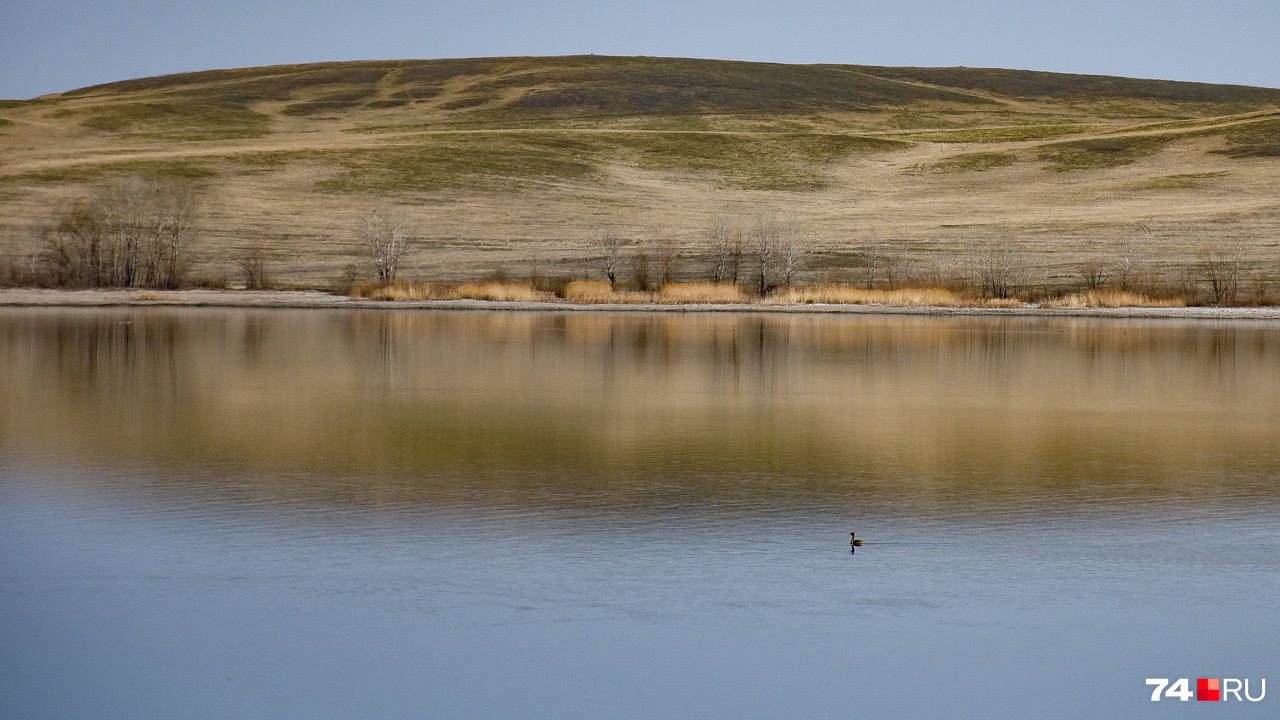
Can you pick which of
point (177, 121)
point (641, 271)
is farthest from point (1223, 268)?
point (177, 121)

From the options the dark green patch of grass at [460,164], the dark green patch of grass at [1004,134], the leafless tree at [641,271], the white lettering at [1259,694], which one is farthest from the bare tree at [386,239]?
the dark green patch of grass at [1004,134]

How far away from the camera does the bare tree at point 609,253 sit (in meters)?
48.4

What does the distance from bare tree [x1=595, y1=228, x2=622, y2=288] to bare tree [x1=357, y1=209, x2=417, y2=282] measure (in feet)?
25.1

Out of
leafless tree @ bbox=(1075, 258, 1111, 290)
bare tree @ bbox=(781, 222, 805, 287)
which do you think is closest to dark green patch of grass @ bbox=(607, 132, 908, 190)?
bare tree @ bbox=(781, 222, 805, 287)

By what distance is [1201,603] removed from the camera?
762 cm

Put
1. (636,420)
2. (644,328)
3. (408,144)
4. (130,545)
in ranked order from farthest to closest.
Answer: (408,144) → (644,328) → (636,420) → (130,545)

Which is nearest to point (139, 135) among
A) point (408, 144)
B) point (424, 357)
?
point (408, 144)

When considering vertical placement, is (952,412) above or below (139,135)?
below

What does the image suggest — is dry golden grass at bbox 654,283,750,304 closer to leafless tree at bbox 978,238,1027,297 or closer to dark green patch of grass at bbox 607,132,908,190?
leafless tree at bbox 978,238,1027,297

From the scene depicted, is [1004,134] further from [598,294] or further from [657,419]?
[657,419]

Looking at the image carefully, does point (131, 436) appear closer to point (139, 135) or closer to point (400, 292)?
point (400, 292)

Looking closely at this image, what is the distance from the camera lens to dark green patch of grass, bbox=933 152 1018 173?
79.1 m

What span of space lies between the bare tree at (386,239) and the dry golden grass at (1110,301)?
22873 millimetres

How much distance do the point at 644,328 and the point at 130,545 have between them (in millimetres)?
24110
